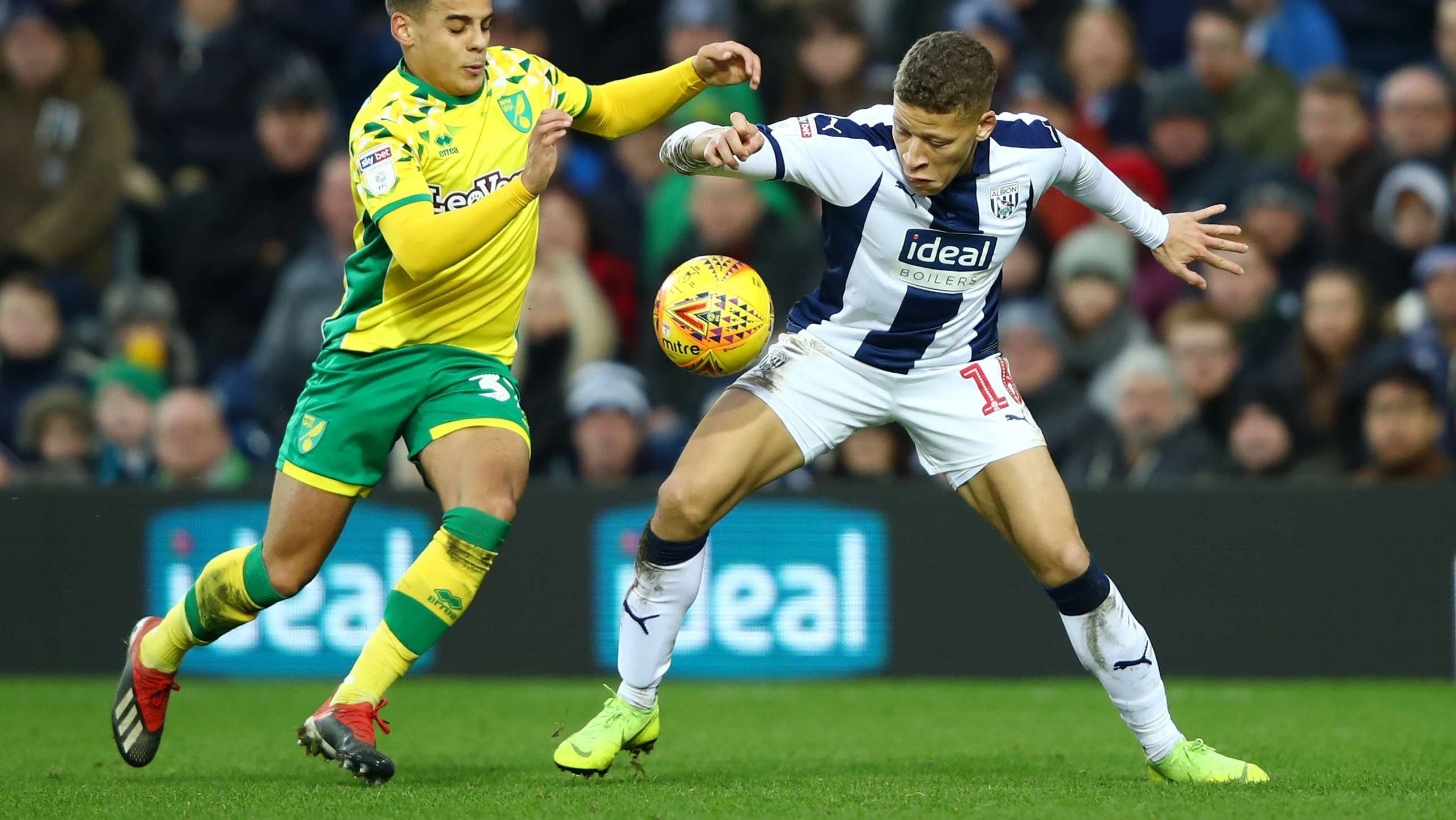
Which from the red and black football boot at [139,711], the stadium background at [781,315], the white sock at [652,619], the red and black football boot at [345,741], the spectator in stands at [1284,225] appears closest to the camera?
the red and black football boot at [345,741]

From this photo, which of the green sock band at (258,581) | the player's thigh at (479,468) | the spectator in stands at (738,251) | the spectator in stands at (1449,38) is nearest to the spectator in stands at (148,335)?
the spectator in stands at (738,251)

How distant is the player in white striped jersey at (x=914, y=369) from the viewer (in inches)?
224

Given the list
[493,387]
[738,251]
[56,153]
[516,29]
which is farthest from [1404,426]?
[56,153]

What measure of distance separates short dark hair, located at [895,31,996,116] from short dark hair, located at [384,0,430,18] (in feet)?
5.11

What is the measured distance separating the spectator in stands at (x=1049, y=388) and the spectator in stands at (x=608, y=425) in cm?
213

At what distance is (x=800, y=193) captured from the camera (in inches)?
466

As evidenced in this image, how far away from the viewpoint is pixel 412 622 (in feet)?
18.7

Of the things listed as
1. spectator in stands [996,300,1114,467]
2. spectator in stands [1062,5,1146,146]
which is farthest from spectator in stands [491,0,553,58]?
spectator in stands [996,300,1114,467]

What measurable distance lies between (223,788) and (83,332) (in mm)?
6537

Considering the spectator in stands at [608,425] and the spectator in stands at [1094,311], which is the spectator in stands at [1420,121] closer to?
the spectator in stands at [1094,311]

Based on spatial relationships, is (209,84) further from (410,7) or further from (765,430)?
(765,430)

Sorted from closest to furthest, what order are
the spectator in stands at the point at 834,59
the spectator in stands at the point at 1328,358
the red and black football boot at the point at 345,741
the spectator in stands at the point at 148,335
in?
the red and black football boot at the point at 345,741 → the spectator in stands at the point at 1328,358 → the spectator in stands at the point at 148,335 → the spectator in stands at the point at 834,59

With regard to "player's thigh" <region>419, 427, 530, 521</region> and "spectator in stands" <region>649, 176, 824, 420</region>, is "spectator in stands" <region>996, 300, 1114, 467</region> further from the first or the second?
"player's thigh" <region>419, 427, 530, 521</region>

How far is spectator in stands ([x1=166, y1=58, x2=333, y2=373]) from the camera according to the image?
1155 centimetres
